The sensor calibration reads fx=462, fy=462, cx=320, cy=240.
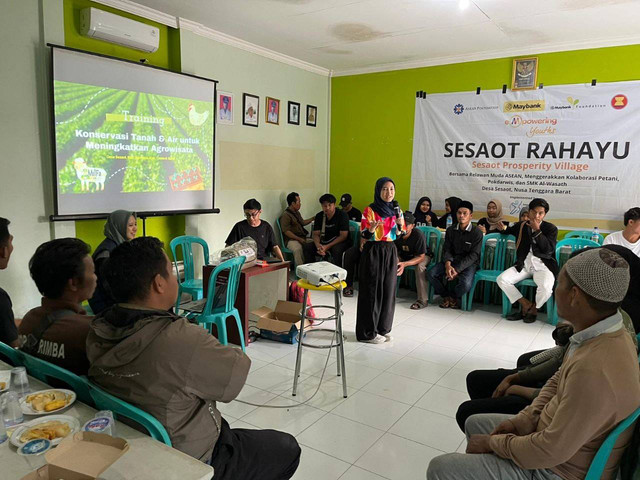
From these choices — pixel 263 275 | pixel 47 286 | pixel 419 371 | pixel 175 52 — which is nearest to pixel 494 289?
pixel 419 371

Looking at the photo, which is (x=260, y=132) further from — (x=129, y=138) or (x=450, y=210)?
(x=450, y=210)

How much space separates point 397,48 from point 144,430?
536cm

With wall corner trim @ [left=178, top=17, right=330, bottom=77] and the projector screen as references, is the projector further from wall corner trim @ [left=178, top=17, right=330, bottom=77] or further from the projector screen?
wall corner trim @ [left=178, top=17, right=330, bottom=77]

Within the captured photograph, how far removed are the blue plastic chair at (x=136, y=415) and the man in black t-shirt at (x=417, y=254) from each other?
155 inches

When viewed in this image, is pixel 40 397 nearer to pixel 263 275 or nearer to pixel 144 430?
pixel 144 430

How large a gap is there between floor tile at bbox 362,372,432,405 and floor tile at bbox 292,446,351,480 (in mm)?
785

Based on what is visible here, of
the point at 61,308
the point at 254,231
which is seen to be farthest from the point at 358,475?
the point at 254,231

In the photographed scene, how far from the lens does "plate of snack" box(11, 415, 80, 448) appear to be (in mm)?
1260

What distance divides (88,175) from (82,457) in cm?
355

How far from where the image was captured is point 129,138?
14.5 ft

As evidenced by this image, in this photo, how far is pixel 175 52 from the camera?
4879 mm

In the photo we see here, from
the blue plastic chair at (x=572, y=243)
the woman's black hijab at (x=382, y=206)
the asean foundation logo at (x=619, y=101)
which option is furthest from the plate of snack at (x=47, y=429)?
the asean foundation logo at (x=619, y=101)

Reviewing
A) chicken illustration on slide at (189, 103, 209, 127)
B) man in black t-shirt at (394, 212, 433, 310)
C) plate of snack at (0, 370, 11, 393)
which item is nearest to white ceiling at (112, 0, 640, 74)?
chicken illustration on slide at (189, 103, 209, 127)

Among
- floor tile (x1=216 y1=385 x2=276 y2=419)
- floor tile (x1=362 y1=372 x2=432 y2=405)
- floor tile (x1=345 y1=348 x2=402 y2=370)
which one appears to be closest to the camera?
floor tile (x1=216 y1=385 x2=276 y2=419)
